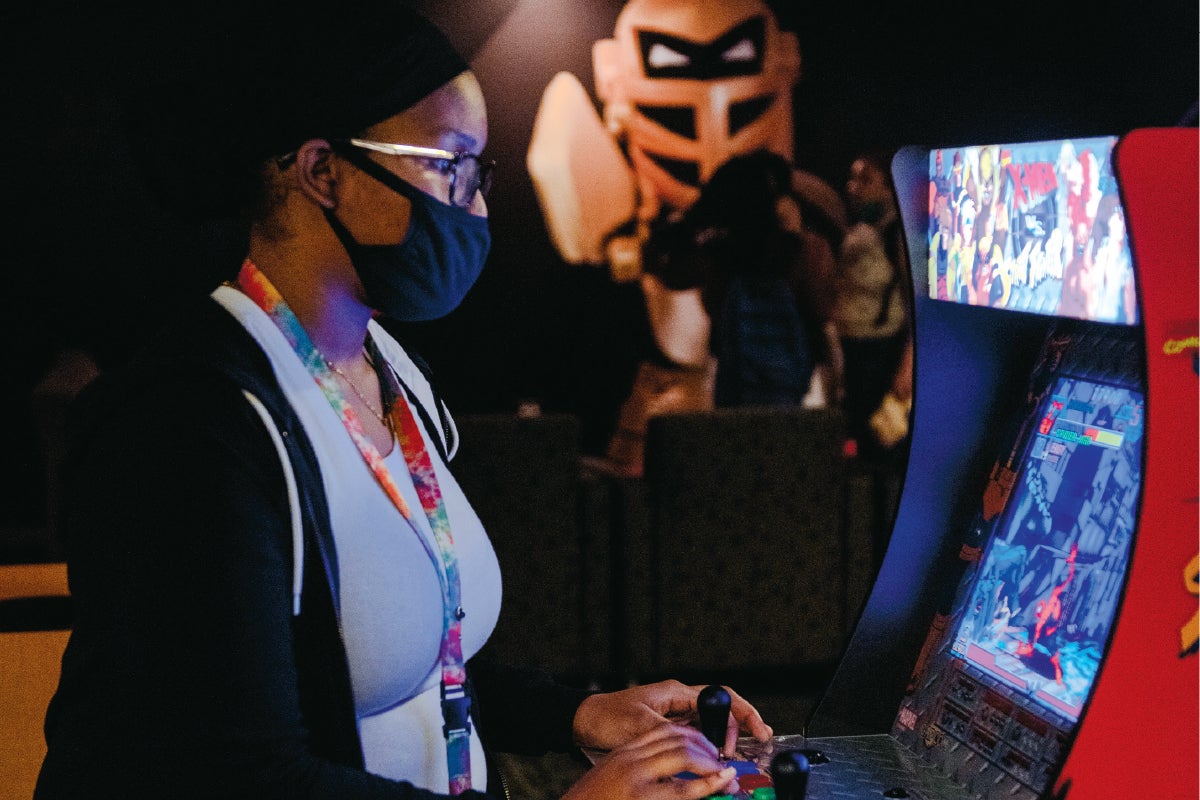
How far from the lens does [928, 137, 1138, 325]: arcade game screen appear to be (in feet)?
3.63

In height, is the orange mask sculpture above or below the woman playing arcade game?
above

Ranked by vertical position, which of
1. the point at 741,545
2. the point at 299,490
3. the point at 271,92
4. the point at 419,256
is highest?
the point at 271,92

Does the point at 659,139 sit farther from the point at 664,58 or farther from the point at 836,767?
the point at 836,767

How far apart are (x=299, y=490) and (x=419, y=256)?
30 cm

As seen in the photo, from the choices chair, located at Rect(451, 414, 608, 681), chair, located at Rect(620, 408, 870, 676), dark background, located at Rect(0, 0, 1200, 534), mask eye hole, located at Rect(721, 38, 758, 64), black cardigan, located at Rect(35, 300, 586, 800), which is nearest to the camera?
black cardigan, located at Rect(35, 300, 586, 800)

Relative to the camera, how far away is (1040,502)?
1.36 meters

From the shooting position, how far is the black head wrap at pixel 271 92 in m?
1.10

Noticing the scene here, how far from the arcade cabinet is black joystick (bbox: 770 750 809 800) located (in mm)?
204

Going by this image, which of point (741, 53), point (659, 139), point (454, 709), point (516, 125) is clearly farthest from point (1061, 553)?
point (741, 53)

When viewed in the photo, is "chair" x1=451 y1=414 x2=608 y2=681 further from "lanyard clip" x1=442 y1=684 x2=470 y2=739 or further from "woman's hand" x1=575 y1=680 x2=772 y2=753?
"lanyard clip" x1=442 y1=684 x2=470 y2=739

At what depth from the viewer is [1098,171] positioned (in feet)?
3.67

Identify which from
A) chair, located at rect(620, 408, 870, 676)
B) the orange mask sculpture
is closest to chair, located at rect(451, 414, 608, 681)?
chair, located at rect(620, 408, 870, 676)

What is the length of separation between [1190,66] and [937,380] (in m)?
6.07

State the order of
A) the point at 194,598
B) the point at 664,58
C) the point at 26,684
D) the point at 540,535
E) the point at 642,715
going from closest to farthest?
the point at 194,598
the point at 642,715
the point at 26,684
the point at 540,535
the point at 664,58
